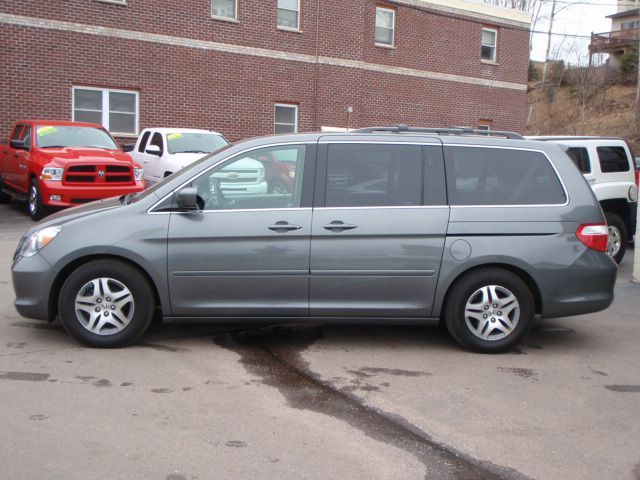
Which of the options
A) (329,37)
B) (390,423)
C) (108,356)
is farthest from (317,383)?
(329,37)

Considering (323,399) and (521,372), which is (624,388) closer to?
(521,372)

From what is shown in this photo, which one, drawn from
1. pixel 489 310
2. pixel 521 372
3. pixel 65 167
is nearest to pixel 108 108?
pixel 65 167


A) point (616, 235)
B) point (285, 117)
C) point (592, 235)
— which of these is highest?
point (285, 117)

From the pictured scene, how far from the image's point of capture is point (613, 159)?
11164mm

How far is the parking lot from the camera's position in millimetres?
4059

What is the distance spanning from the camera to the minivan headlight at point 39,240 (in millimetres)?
5996

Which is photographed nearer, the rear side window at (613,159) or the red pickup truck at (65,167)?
the rear side window at (613,159)

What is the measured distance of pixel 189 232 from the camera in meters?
5.97

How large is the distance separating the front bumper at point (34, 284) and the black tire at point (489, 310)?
3246mm

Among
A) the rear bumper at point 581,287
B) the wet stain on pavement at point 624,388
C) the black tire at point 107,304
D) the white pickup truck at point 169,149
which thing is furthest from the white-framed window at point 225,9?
the wet stain on pavement at point 624,388

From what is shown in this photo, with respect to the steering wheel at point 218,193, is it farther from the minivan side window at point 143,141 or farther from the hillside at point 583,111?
the hillside at point 583,111

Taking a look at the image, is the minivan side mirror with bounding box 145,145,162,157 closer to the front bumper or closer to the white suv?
the white suv

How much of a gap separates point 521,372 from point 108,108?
16.4 m

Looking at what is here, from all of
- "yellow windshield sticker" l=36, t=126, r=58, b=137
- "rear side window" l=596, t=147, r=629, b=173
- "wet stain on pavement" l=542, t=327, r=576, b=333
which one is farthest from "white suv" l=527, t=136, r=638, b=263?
"yellow windshield sticker" l=36, t=126, r=58, b=137
